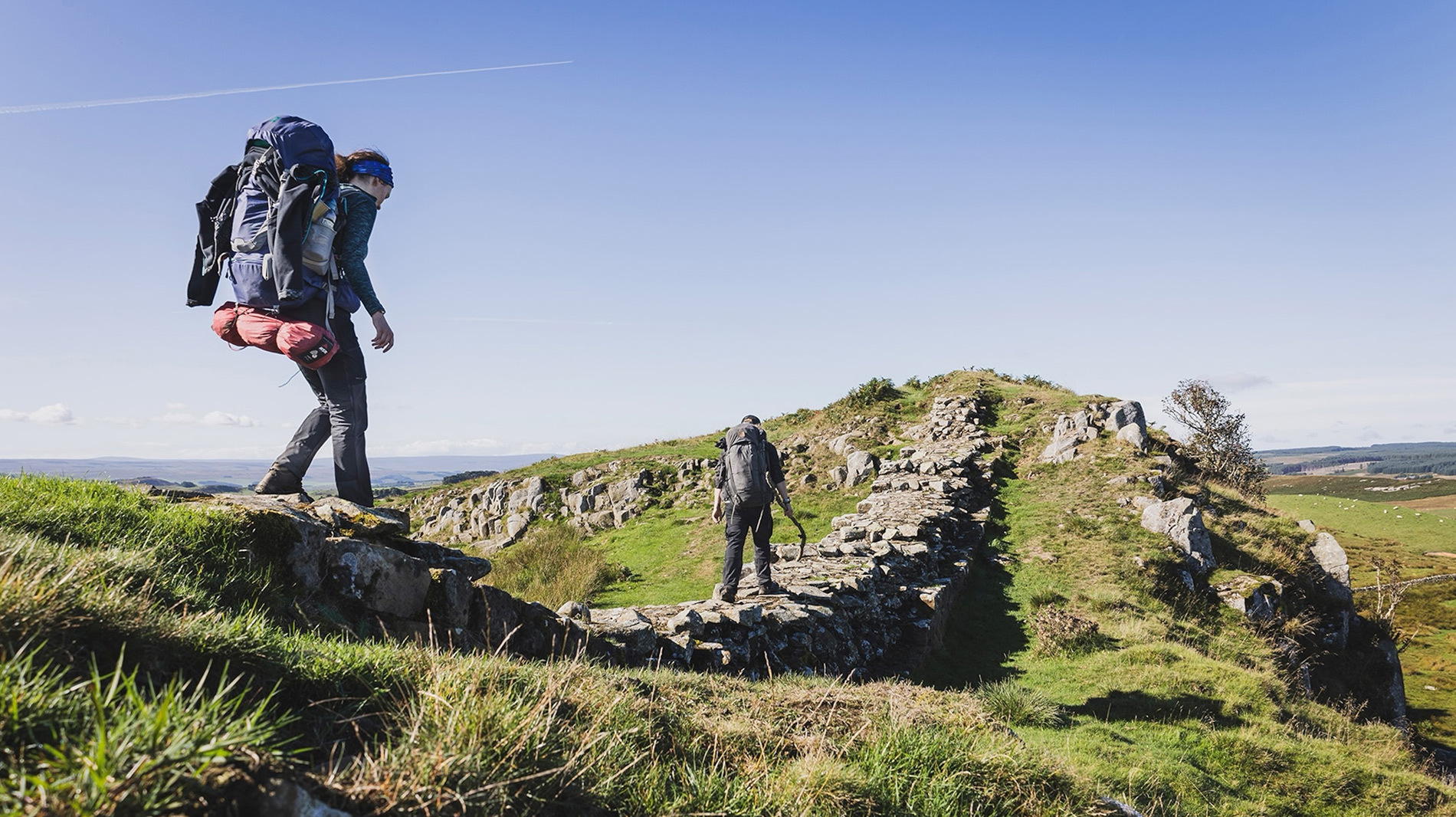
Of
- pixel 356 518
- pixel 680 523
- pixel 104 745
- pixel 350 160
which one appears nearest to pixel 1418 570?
pixel 680 523

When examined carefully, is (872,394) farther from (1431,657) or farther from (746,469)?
(1431,657)

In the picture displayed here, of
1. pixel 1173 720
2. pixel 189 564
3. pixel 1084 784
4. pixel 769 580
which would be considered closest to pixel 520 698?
pixel 189 564

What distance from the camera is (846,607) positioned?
374 inches

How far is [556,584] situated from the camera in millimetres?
13906

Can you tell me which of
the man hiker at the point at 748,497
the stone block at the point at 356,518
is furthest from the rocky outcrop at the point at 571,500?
the stone block at the point at 356,518

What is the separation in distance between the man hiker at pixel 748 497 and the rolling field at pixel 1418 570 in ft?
63.9

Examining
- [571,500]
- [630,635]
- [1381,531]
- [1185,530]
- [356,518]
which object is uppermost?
[356,518]

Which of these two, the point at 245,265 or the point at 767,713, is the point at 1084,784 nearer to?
the point at 767,713

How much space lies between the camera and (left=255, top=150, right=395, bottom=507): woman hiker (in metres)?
5.13

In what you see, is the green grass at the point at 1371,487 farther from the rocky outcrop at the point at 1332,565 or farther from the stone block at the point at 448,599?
the stone block at the point at 448,599

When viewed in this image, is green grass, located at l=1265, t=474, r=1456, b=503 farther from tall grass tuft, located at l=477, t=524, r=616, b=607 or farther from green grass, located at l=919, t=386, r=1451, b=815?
tall grass tuft, located at l=477, t=524, r=616, b=607

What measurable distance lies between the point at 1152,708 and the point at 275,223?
10489 mm

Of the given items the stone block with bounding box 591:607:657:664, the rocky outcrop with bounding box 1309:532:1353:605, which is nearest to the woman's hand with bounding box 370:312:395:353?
the stone block with bounding box 591:607:657:664

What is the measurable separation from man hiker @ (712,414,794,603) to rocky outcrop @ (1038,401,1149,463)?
1610 cm
